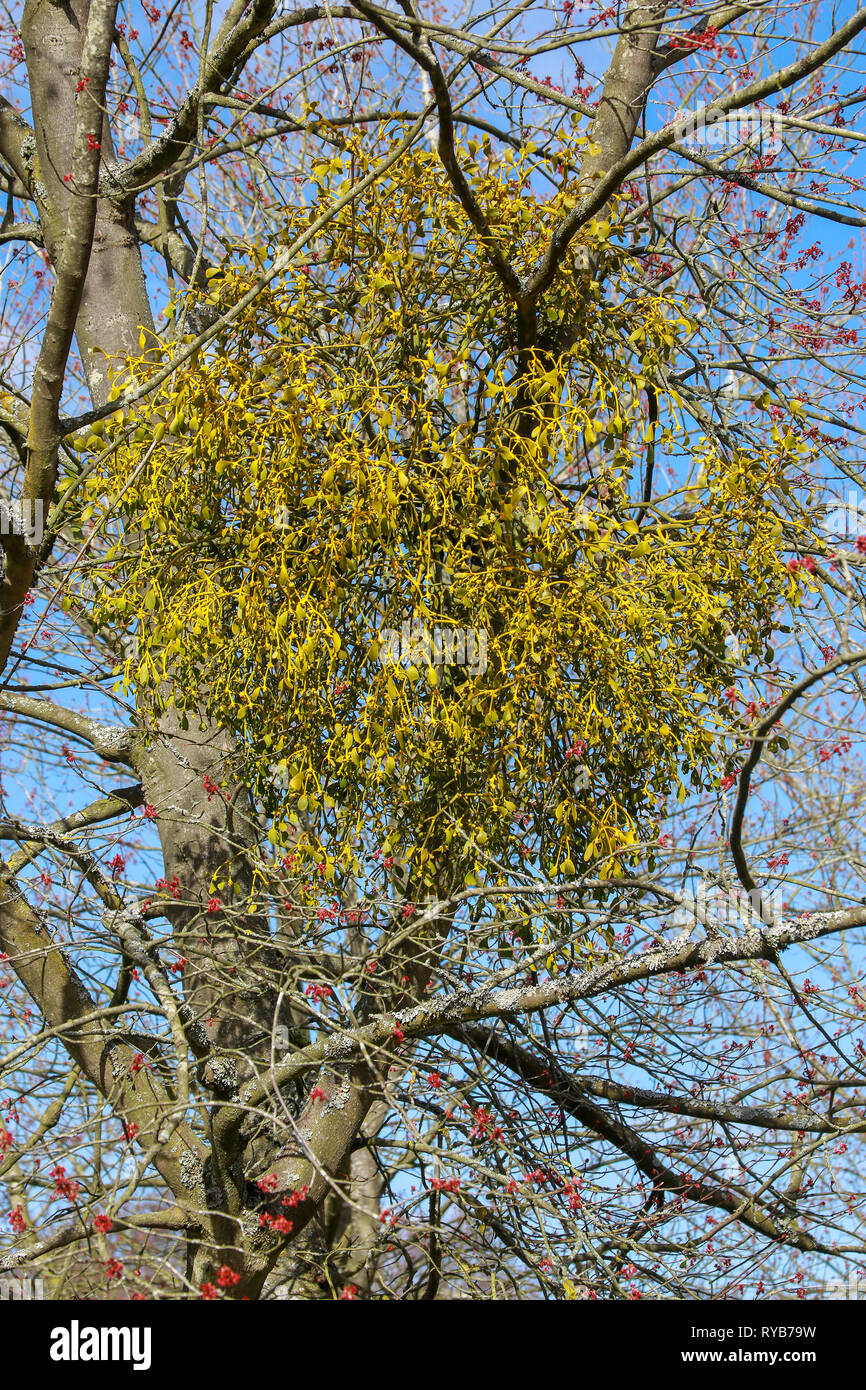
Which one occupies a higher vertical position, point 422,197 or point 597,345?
point 422,197

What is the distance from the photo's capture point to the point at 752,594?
2979mm

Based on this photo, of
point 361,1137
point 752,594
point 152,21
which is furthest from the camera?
point 152,21

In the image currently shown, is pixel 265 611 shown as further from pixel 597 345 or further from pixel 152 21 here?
pixel 152 21

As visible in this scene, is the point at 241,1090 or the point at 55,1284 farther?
the point at 241,1090

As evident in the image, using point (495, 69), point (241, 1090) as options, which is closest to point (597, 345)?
point (495, 69)

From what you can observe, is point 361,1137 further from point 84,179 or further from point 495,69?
point 495,69
